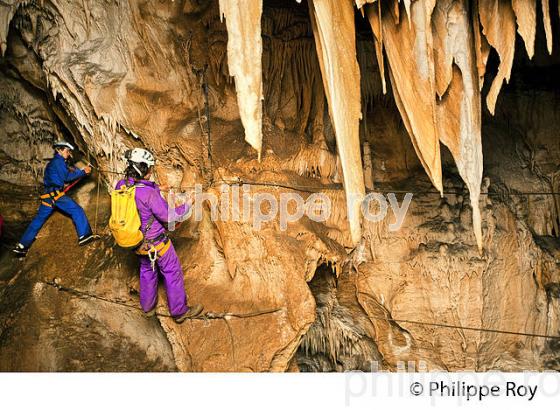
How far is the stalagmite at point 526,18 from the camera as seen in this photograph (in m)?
2.44

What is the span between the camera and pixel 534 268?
385 cm

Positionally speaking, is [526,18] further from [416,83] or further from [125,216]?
[125,216]

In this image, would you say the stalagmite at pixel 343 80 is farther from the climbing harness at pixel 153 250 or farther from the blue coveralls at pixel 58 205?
the blue coveralls at pixel 58 205

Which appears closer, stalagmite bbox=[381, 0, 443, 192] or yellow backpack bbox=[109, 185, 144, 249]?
stalagmite bbox=[381, 0, 443, 192]

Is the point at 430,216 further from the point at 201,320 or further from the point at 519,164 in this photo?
the point at 201,320

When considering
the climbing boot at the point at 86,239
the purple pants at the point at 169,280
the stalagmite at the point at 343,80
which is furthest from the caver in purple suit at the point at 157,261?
the stalagmite at the point at 343,80

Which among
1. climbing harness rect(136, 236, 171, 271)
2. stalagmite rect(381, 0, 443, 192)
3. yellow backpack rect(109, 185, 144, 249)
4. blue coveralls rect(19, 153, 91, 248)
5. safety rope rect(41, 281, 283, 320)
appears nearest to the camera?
stalagmite rect(381, 0, 443, 192)

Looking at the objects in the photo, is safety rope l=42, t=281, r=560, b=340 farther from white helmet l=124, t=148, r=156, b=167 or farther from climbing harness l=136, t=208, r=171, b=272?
white helmet l=124, t=148, r=156, b=167

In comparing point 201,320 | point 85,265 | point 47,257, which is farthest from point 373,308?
point 47,257

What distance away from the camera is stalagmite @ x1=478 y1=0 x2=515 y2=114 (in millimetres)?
2508

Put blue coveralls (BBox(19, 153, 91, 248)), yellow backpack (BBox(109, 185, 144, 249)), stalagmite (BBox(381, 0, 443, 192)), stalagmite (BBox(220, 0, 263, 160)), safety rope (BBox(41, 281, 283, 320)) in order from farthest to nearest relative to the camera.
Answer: blue coveralls (BBox(19, 153, 91, 248)) → safety rope (BBox(41, 281, 283, 320)) → yellow backpack (BBox(109, 185, 144, 249)) → stalagmite (BBox(381, 0, 443, 192)) → stalagmite (BBox(220, 0, 263, 160))

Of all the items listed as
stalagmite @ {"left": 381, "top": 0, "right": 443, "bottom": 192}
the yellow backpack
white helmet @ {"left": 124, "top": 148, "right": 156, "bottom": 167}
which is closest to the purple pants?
the yellow backpack

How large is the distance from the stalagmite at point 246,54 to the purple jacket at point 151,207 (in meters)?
0.84

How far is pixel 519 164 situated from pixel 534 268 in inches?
31.4
